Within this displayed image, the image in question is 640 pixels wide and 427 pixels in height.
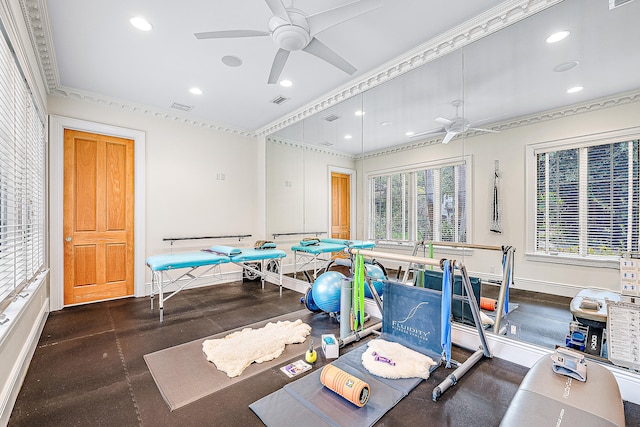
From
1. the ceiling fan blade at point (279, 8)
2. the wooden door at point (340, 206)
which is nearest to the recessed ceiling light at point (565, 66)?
the ceiling fan blade at point (279, 8)

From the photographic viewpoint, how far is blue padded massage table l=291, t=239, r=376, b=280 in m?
4.19

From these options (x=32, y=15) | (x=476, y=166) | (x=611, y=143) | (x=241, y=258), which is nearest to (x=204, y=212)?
(x=241, y=258)

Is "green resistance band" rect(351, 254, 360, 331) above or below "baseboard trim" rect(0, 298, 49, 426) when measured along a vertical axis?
above

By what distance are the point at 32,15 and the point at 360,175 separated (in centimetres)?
363

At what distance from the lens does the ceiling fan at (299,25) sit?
201cm

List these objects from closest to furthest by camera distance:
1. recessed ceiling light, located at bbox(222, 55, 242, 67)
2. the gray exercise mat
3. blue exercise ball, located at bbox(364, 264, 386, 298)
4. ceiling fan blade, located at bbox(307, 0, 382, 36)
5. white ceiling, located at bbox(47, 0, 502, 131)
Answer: the gray exercise mat → ceiling fan blade, located at bbox(307, 0, 382, 36) → white ceiling, located at bbox(47, 0, 502, 131) → recessed ceiling light, located at bbox(222, 55, 242, 67) → blue exercise ball, located at bbox(364, 264, 386, 298)

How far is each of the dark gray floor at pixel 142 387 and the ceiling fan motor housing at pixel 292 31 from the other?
2.79 metres

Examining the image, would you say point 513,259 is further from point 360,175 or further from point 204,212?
point 204,212

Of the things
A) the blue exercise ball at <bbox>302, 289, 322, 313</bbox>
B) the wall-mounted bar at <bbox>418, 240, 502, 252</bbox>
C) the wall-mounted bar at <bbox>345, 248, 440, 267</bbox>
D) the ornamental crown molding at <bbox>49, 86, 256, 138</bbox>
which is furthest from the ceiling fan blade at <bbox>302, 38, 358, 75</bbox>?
the ornamental crown molding at <bbox>49, 86, 256, 138</bbox>

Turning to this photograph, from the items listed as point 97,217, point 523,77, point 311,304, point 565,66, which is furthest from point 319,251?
point 565,66

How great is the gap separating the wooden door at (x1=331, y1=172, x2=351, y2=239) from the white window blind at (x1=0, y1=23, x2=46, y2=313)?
135 inches

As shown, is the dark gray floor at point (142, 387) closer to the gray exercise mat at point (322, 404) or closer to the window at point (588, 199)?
the gray exercise mat at point (322, 404)

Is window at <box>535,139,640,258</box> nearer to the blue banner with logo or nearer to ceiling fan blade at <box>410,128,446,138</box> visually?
ceiling fan blade at <box>410,128,446,138</box>

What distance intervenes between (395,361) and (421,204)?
5.45 ft
